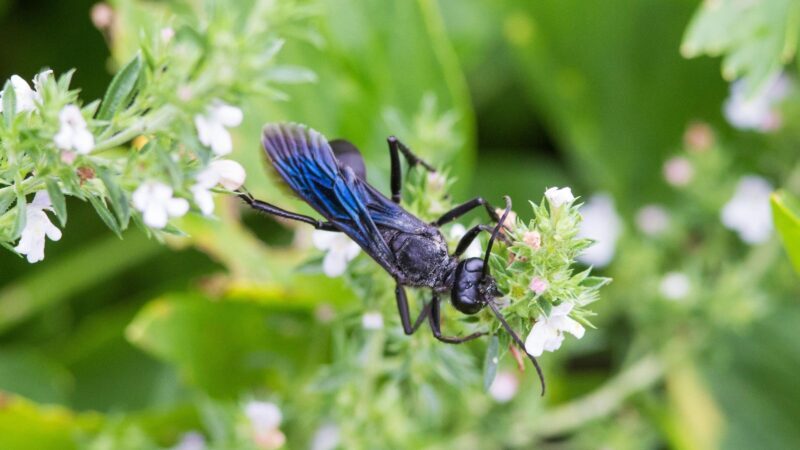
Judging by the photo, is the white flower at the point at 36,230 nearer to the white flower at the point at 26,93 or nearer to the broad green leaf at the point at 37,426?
the white flower at the point at 26,93

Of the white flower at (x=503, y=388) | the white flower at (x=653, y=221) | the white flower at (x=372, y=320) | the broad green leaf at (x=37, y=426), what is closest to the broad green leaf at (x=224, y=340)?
the broad green leaf at (x=37, y=426)

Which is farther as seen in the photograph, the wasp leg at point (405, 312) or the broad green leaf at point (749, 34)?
the broad green leaf at point (749, 34)

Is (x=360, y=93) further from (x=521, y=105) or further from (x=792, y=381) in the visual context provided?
(x=792, y=381)

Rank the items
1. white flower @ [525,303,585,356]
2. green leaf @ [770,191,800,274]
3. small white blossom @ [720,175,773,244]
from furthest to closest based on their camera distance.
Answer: small white blossom @ [720,175,773,244] → green leaf @ [770,191,800,274] → white flower @ [525,303,585,356]

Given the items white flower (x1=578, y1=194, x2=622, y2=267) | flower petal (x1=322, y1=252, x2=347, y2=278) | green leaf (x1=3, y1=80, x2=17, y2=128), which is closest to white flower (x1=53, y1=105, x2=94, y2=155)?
green leaf (x1=3, y1=80, x2=17, y2=128)

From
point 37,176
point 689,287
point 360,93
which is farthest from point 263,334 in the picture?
point 37,176

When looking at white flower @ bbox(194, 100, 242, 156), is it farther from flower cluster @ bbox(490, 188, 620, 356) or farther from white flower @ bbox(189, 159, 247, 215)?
flower cluster @ bbox(490, 188, 620, 356)

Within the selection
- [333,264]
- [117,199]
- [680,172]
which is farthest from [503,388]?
[117,199]

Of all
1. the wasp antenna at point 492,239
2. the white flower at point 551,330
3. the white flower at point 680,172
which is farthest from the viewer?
the white flower at point 680,172

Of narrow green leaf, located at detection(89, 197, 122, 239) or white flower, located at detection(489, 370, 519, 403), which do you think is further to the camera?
white flower, located at detection(489, 370, 519, 403)
